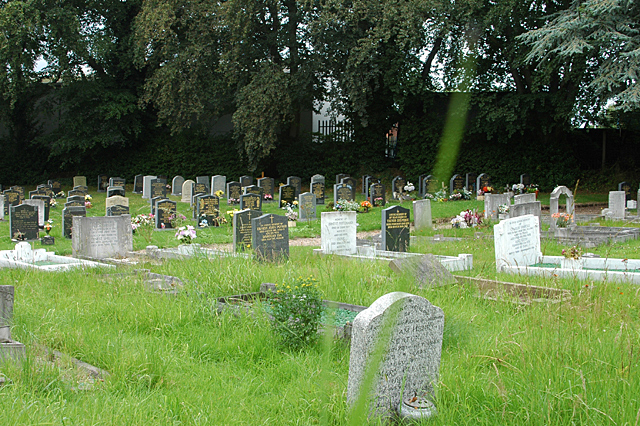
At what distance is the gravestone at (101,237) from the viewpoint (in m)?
9.93

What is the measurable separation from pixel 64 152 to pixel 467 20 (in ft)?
62.6

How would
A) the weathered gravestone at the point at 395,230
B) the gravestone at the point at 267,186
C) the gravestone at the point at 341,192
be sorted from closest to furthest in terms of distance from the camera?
the weathered gravestone at the point at 395,230 < the gravestone at the point at 341,192 < the gravestone at the point at 267,186

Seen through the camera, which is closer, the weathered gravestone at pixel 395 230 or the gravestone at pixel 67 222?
the weathered gravestone at pixel 395 230

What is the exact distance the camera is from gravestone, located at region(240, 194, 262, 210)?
1576 cm

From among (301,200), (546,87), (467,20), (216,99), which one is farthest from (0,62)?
(546,87)

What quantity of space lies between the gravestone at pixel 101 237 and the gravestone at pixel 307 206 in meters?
6.46

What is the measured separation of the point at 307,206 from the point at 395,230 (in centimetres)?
597

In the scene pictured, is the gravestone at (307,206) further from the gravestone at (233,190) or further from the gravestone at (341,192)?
the gravestone at (233,190)

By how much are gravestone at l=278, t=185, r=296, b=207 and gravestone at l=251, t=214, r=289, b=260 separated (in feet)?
30.0

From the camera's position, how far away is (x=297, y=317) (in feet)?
14.9

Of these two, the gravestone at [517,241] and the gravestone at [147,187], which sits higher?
the gravestone at [147,187]

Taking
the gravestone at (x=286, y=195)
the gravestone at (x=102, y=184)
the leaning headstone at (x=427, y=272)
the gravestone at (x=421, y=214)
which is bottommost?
the leaning headstone at (x=427, y=272)

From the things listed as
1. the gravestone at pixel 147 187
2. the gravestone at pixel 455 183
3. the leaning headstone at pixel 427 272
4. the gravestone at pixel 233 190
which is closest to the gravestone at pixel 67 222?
the gravestone at pixel 233 190

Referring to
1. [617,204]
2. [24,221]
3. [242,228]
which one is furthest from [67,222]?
[617,204]
